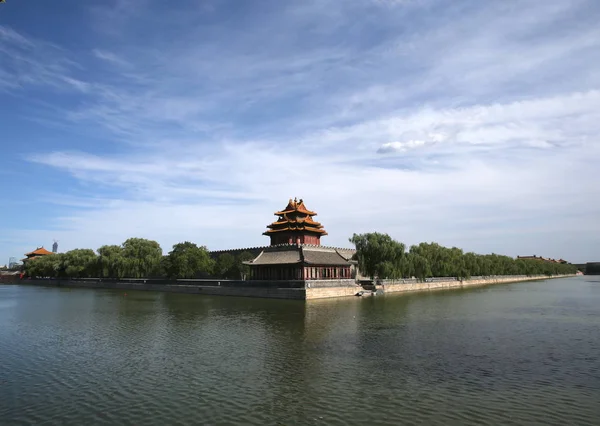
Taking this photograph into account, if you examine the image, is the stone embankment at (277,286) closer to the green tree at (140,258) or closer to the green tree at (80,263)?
the green tree at (80,263)

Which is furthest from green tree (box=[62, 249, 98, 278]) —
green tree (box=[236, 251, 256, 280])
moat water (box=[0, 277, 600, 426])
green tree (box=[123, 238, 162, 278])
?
moat water (box=[0, 277, 600, 426])

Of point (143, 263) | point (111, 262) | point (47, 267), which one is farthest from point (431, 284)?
Answer: point (47, 267)

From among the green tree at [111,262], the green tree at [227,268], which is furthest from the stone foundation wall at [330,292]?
the green tree at [111,262]

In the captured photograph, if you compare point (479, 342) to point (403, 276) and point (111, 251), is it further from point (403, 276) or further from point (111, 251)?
point (111, 251)

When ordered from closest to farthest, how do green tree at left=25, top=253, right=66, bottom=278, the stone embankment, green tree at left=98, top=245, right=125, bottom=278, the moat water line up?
the moat water
the stone embankment
green tree at left=98, top=245, right=125, bottom=278
green tree at left=25, top=253, right=66, bottom=278

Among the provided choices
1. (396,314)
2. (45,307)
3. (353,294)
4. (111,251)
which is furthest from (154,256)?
(396,314)

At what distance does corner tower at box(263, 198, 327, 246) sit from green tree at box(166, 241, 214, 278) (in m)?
10.9

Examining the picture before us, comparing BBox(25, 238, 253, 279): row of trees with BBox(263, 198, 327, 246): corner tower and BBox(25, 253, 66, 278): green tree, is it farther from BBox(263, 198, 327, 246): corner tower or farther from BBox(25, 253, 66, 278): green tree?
BBox(263, 198, 327, 246): corner tower

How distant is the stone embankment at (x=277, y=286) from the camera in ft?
150

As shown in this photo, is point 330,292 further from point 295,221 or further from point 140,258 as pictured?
point 140,258

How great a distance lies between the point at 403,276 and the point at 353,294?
13.1 meters

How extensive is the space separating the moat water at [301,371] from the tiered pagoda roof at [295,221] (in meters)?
35.2

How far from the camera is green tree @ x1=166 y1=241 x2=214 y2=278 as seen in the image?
6166cm

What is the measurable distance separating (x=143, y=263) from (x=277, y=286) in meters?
33.2
